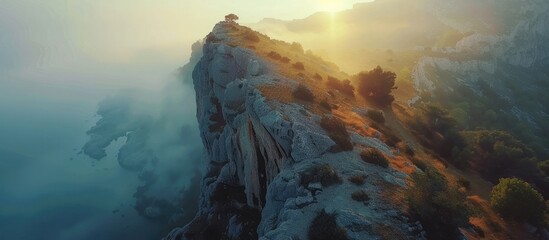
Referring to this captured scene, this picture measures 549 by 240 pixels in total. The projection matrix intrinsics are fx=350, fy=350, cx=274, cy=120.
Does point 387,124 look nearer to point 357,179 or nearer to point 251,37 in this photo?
point 357,179

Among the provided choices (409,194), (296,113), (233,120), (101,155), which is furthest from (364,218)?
(101,155)

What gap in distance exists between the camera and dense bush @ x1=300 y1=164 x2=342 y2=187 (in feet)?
117

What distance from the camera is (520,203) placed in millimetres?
39125

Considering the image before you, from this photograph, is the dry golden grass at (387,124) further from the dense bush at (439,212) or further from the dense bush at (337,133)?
the dense bush at (337,133)

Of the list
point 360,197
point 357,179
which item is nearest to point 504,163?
point 357,179

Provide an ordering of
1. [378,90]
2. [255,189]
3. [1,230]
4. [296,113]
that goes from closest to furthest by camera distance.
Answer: [296,113]
[255,189]
[378,90]
[1,230]

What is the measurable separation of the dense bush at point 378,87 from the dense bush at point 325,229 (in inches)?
1737

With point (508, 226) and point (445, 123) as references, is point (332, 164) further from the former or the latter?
point (445, 123)

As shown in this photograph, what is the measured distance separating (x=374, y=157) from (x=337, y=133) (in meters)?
5.91

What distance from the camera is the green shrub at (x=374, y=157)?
40.2 meters

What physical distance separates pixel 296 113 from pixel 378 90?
3047 centimetres

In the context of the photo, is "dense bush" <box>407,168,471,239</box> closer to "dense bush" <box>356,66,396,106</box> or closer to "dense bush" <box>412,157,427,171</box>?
"dense bush" <box>412,157,427,171</box>

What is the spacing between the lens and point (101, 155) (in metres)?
175

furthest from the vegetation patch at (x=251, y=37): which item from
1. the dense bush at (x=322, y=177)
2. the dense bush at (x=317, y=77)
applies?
the dense bush at (x=322, y=177)
